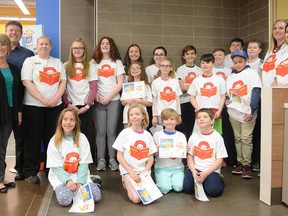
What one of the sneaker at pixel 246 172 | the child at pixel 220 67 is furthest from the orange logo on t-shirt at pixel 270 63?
the sneaker at pixel 246 172

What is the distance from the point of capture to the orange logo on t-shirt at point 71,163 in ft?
9.24

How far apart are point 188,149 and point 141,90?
992mm

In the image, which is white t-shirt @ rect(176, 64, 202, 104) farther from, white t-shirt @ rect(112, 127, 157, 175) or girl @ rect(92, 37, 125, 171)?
white t-shirt @ rect(112, 127, 157, 175)

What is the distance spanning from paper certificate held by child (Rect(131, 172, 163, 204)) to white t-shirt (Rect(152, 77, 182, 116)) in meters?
1.13

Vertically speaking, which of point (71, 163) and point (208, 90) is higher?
point (208, 90)

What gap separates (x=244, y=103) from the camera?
140 inches

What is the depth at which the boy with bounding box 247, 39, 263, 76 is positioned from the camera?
3775 millimetres

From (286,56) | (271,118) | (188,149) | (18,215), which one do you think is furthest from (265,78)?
(18,215)

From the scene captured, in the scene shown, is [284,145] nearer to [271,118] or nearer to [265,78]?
[271,118]

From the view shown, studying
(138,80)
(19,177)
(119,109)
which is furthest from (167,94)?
(19,177)

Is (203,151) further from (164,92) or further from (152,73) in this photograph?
(152,73)

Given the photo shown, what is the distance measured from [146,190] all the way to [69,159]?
75cm

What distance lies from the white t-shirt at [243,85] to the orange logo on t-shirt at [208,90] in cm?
20

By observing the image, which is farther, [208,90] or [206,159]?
[208,90]
